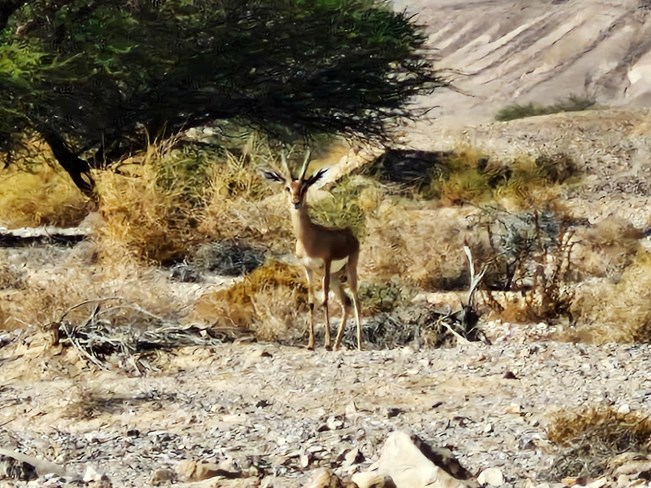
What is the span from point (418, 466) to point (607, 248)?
11.2m

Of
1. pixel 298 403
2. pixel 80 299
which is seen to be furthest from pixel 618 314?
pixel 80 299

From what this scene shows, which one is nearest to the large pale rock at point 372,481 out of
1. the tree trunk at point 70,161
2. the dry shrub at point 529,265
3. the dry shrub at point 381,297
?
the dry shrub at point 529,265

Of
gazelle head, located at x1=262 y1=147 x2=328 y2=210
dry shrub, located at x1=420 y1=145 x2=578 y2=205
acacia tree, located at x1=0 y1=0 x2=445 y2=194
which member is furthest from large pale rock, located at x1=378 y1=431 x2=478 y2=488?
dry shrub, located at x1=420 y1=145 x2=578 y2=205

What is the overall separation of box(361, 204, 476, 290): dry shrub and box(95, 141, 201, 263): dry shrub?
217cm

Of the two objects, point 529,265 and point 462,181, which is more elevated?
point 529,265

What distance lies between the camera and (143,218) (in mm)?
16109

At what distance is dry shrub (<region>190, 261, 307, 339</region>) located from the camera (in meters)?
11.3

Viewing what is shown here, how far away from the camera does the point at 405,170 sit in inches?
981

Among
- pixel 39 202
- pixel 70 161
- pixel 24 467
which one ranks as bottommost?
pixel 39 202

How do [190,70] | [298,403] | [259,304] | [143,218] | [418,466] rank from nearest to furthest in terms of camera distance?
[418,466], [298,403], [259,304], [143,218], [190,70]

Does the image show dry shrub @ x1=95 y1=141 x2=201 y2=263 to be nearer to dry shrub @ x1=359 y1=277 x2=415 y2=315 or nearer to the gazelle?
dry shrub @ x1=359 y1=277 x2=415 y2=315

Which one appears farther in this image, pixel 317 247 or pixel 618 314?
pixel 618 314

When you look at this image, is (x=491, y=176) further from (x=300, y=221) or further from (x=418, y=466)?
(x=418, y=466)

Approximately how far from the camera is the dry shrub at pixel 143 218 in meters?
15.7
